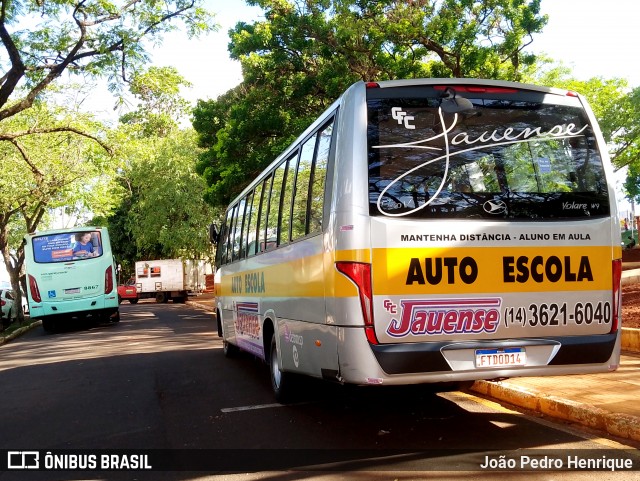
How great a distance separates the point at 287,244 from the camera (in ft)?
23.6

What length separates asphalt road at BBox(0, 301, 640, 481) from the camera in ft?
17.5

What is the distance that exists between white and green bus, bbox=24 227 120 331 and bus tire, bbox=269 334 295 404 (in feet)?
50.1

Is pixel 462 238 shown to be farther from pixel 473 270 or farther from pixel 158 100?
pixel 158 100

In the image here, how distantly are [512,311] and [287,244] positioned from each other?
2619 mm

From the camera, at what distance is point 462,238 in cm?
541

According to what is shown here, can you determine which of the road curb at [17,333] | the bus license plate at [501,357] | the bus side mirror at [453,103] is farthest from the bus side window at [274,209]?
the road curb at [17,333]

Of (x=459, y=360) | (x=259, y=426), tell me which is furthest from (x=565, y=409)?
(x=259, y=426)

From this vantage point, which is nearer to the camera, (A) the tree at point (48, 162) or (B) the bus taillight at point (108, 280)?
(B) the bus taillight at point (108, 280)

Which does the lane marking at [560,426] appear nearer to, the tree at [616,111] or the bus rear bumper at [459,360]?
the bus rear bumper at [459,360]

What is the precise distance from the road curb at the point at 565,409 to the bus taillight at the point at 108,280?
54.9 ft

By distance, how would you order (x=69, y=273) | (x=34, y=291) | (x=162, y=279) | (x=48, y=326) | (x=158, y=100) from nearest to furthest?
(x=34, y=291) < (x=69, y=273) < (x=48, y=326) < (x=162, y=279) < (x=158, y=100)

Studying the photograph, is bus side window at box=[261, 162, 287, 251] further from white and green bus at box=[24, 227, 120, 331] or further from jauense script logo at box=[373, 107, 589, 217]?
white and green bus at box=[24, 227, 120, 331]

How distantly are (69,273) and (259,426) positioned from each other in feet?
54.1

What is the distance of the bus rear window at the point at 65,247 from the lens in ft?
70.6
